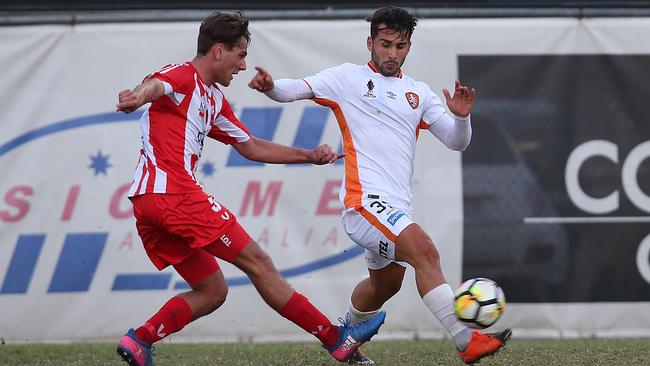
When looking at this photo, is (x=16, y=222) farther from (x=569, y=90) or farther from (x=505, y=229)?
(x=569, y=90)

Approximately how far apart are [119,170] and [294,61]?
64.1 inches

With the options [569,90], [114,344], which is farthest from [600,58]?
[114,344]

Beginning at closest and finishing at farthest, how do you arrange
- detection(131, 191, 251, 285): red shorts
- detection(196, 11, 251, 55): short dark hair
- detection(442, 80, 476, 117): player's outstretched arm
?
detection(131, 191, 251, 285): red shorts, detection(196, 11, 251, 55): short dark hair, detection(442, 80, 476, 117): player's outstretched arm

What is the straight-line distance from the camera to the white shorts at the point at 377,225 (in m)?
6.25

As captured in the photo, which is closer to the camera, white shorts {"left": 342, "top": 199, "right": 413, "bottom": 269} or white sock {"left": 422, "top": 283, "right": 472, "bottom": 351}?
white sock {"left": 422, "top": 283, "right": 472, "bottom": 351}

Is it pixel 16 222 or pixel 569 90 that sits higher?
pixel 569 90

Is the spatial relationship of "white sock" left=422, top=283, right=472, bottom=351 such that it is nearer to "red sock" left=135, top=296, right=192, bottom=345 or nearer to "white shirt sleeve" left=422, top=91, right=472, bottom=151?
"white shirt sleeve" left=422, top=91, right=472, bottom=151

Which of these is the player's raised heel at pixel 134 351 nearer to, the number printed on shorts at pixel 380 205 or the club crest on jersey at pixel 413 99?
the number printed on shorts at pixel 380 205

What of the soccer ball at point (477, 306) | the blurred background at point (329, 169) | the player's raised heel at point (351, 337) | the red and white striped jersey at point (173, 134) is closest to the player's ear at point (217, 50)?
the red and white striped jersey at point (173, 134)

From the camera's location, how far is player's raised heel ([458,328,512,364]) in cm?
584

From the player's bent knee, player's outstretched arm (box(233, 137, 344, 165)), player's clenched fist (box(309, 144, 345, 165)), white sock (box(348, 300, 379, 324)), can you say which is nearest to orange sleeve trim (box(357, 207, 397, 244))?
player's clenched fist (box(309, 144, 345, 165))

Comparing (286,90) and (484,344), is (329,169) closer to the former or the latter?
(286,90)

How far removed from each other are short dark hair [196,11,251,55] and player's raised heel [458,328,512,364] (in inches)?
82.5

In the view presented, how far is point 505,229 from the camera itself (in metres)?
9.15
